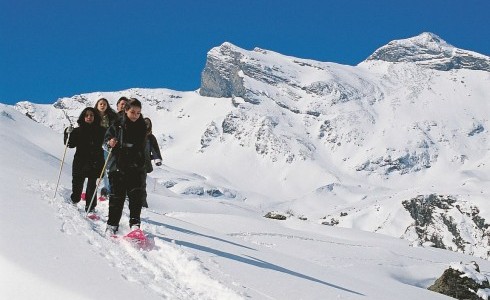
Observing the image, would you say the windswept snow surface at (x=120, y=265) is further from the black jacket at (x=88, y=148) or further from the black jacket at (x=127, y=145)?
the black jacket at (x=127, y=145)

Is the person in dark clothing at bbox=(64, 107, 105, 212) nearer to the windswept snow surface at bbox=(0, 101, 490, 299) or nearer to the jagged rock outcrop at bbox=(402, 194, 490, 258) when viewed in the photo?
the windswept snow surface at bbox=(0, 101, 490, 299)

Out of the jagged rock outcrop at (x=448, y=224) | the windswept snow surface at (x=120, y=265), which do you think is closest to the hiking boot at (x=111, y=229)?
the windswept snow surface at (x=120, y=265)

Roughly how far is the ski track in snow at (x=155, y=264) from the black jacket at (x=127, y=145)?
110 centimetres

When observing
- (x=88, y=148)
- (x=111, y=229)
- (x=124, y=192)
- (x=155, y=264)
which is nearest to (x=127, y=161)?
(x=124, y=192)

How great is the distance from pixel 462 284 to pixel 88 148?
15.8 m

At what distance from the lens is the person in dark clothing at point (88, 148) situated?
37.6 feet

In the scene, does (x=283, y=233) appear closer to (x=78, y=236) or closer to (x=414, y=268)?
(x=414, y=268)

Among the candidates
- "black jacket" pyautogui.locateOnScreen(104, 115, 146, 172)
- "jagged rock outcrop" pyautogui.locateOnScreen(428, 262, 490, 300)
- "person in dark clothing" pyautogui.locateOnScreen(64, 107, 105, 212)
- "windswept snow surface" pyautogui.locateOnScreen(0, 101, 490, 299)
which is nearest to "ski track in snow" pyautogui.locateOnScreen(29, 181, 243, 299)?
"windswept snow surface" pyautogui.locateOnScreen(0, 101, 490, 299)

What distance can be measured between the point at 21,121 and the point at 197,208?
846 inches

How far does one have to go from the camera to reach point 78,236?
823 centimetres

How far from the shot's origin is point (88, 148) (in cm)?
1152

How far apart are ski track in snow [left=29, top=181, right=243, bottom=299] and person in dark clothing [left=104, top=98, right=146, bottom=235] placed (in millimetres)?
479

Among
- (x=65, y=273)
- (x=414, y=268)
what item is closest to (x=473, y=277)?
(x=414, y=268)

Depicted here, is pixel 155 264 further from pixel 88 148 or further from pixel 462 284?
pixel 462 284
